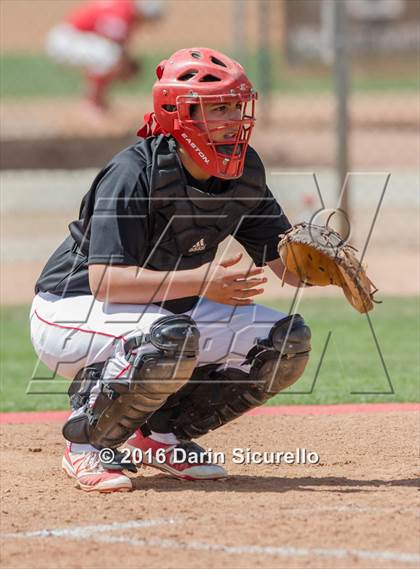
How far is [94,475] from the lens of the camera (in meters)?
4.37

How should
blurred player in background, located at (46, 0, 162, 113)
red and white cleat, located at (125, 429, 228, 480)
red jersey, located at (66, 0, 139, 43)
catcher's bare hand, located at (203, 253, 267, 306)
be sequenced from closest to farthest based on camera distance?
catcher's bare hand, located at (203, 253, 267, 306)
red and white cleat, located at (125, 429, 228, 480)
blurred player in background, located at (46, 0, 162, 113)
red jersey, located at (66, 0, 139, 43)

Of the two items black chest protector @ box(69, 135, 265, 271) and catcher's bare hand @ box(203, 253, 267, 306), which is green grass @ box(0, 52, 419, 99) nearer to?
black chest protector @ box(69, 135, 265, 271)

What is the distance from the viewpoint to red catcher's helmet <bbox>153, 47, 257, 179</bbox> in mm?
4391

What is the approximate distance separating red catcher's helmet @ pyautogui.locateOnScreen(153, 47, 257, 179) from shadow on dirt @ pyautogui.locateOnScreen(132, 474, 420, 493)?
119 centimetres

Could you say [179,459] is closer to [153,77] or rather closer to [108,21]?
[108,21]

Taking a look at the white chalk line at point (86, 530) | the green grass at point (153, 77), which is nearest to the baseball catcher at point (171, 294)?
the white chalk line at point (86, 530)

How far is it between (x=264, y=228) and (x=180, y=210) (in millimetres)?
518

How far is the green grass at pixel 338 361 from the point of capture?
661 cm

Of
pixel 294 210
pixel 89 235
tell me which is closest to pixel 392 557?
pixel 89 235

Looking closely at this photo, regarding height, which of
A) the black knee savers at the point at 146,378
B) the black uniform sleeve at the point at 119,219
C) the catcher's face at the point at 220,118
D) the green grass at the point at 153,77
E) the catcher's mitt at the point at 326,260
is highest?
the catcher's face at the point at 220,118

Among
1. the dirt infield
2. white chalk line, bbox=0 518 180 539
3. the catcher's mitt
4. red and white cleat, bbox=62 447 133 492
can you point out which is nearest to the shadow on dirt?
the dirt infield

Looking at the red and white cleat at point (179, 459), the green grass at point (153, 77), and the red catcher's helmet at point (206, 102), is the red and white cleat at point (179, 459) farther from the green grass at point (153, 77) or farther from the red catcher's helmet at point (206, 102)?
the green grass at point (153, 77)

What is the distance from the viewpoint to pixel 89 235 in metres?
4.51
